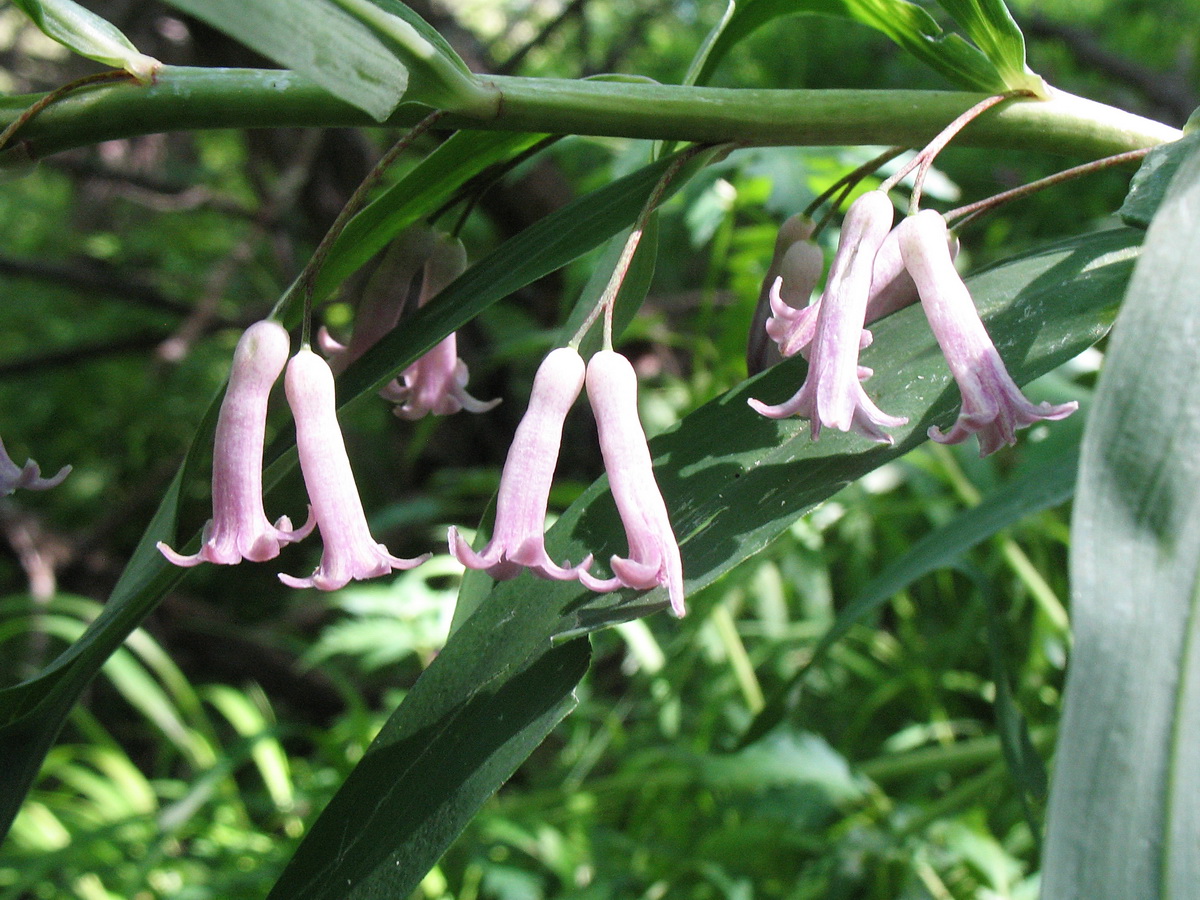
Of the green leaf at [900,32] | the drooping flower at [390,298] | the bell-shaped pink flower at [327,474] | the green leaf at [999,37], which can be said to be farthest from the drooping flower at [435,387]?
the green leaf at [999,37]

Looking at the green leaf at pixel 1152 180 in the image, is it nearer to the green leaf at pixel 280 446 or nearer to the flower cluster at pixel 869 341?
Answer: the flower cluster at pixel 869 341

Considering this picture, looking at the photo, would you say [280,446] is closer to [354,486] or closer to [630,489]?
[354,486]

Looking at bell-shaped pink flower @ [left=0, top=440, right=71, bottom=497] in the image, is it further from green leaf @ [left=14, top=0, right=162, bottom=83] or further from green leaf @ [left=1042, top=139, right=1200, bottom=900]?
green leaf @ [left=1042, top=139, right=1200, bottom=900]

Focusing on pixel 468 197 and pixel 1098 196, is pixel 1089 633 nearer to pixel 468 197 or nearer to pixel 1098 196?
pixel 468 197

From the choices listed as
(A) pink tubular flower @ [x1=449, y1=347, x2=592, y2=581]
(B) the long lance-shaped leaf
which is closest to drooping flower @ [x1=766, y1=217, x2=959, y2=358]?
(B) the long lance-shaped leaf

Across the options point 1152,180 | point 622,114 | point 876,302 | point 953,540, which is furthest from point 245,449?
point 953,540

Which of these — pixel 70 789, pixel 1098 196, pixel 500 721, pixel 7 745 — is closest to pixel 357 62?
pixel 500 721
